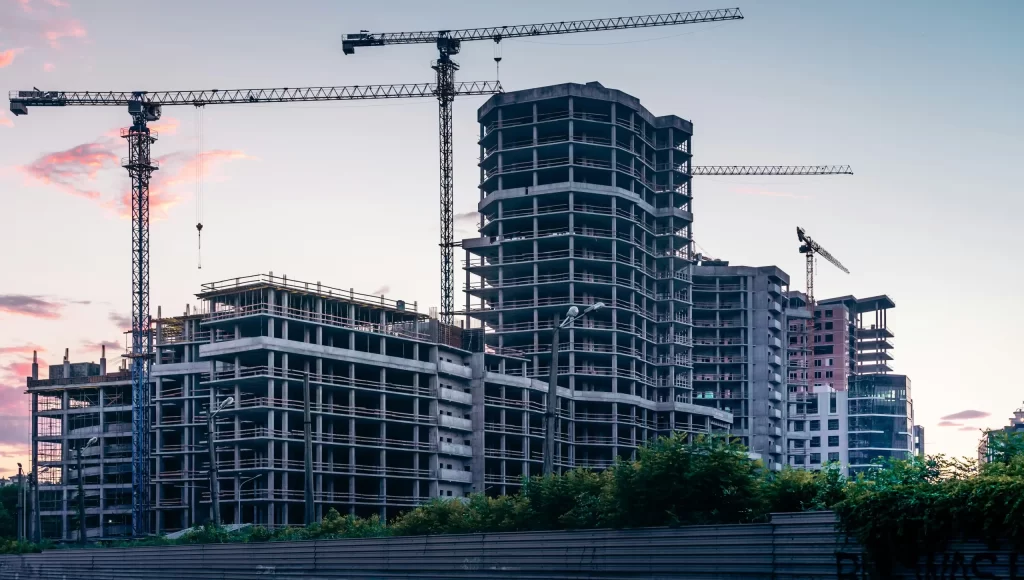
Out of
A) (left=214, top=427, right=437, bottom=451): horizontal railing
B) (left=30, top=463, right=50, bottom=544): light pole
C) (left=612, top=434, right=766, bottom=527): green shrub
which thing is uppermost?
(left=612, top=434, right=766, bottom=527): green shrub

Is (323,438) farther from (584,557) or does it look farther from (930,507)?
(930,507)

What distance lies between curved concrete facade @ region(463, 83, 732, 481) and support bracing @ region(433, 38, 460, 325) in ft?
12.0

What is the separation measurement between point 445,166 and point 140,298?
4801 cm

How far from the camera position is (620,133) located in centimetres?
17825

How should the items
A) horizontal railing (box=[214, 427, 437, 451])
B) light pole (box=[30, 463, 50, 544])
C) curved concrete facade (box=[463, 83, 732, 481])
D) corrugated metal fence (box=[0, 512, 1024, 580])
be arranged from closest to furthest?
corrugated metal fence (box=[0, 512, 1024, 580]) → horizontal railing (box=[214, 427, 437, 451]) → light pole (box=[30, 463, 50, 544]) → curved concrete facade (box=[463, 83, 732, 481])

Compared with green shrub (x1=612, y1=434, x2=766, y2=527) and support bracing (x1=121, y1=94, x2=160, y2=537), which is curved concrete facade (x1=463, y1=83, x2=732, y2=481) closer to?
support bracing (x1=121, y1=94, x2=160, y2=537)

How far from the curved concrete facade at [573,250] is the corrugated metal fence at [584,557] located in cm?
10663

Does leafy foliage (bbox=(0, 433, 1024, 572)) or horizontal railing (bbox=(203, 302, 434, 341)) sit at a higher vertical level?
horizontal railing (bbox=(203, 302, 434, 341))

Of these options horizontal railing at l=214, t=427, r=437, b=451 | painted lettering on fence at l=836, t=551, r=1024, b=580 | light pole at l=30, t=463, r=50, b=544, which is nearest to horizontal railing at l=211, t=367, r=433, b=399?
horizontal railing at l=214, t=427, r=437, b=451

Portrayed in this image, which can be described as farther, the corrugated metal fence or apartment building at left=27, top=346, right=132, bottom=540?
apartment building at left=27, top=346, right=132, bottom=540

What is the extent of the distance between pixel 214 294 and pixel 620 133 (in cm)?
6841

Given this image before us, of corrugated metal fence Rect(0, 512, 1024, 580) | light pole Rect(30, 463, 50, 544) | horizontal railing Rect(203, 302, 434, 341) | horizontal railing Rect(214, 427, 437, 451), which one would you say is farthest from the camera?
light pole Rect(30, 463, 50, 544)

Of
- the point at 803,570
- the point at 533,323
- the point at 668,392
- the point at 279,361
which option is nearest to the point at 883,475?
the point at 803,570

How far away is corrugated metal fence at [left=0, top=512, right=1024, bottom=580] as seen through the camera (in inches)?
1253
